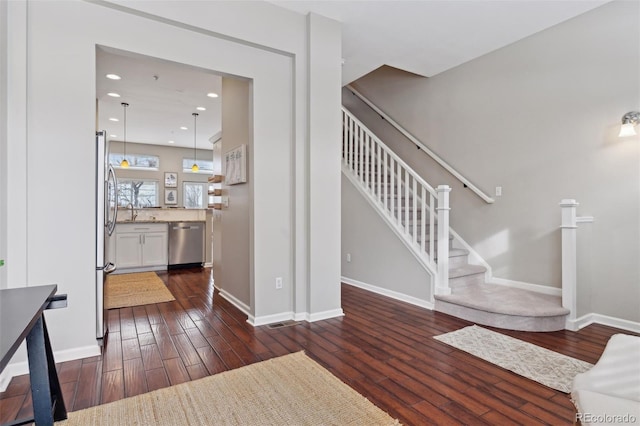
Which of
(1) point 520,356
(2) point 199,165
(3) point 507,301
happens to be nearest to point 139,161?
(2) point 199,165

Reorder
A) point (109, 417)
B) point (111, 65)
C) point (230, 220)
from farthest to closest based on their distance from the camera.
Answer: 1. point (111, 65)
2. point (230, 220)
3. point (109, 417)

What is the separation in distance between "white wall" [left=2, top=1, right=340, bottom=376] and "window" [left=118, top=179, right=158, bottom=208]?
7.71 meters

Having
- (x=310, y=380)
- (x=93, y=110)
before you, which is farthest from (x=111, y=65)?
(x=310, y=380)

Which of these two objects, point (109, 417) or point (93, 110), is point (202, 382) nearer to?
point (109, 417)

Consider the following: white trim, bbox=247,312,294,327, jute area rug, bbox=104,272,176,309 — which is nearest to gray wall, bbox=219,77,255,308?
white trim, bbox=247,312,294,327

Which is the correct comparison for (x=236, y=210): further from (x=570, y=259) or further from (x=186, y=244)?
(x=570, y=259)

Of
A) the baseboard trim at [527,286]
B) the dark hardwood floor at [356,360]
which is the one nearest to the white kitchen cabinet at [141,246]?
the dark hardwood floor at [356,360]

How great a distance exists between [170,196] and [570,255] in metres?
9.82

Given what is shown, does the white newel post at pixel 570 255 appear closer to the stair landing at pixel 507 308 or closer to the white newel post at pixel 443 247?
the stair landing at pixel 507 308

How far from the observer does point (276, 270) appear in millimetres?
3332

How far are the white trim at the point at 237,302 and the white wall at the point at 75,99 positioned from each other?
416 mm

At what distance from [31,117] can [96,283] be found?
1.26 meters

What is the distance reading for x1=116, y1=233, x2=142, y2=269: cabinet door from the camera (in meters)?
5.96

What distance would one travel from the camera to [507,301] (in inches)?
134
